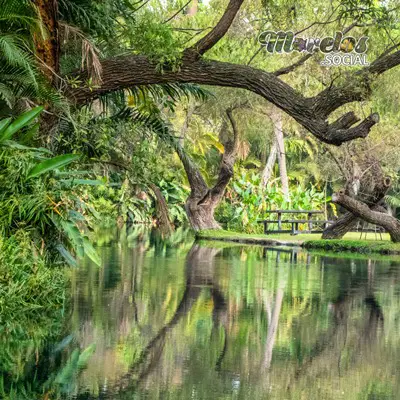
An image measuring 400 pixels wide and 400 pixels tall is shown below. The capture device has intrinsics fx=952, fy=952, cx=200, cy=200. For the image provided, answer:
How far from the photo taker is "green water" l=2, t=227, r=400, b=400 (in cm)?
750

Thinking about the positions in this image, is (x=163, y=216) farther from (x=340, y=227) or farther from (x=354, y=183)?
(x=354, y=183)

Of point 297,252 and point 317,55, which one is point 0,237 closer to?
Answer: point 297,252

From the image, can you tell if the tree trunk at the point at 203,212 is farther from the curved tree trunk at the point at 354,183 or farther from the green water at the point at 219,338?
the green water at the point at 219,338

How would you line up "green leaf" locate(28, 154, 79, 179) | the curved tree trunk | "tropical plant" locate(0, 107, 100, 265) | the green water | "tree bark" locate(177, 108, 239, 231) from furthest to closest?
1. "tree bark" locate(177, 108, 239, 231)
2. the curved tree trunk
3. "green leaf" locate(28, 154, 79, 179)
4. "tropical plant" locate(0, 107, 100, 265)
5. the green water

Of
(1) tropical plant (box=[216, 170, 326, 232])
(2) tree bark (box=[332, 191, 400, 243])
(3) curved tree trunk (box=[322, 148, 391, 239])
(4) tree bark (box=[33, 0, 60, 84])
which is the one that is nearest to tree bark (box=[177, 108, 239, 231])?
(1) tropical plant (box=[216, 170, 326, 232])

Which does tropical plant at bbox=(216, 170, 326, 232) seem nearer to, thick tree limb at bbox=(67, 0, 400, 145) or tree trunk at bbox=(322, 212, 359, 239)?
tree trunk at bbox=(322, 212, 359, 239)

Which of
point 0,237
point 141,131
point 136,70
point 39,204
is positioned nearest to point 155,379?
point 0,237

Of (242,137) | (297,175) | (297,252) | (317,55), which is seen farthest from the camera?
(297,175)

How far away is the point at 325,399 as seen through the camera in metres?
7.20

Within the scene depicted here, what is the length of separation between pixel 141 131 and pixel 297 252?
32.3 ft

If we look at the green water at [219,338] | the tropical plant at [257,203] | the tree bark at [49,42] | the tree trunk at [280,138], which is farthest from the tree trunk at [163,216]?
the tropical plant at [257,203]

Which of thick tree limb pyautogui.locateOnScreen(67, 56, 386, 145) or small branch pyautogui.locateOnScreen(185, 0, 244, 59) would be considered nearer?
small branch pyautogui.locateOnScreen(185, 0, 244, 59)

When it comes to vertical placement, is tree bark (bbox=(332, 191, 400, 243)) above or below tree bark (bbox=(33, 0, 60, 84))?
below

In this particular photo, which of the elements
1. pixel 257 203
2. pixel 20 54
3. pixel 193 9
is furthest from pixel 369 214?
pixel 20 54
